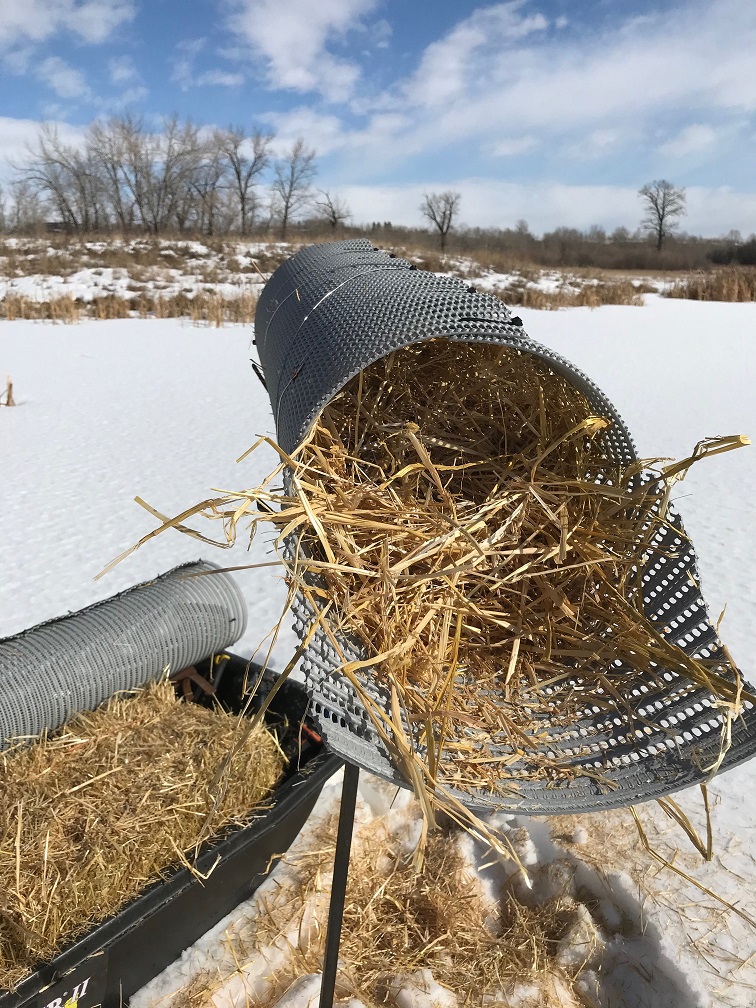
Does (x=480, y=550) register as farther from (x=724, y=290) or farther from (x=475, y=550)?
(x=724, y=290)

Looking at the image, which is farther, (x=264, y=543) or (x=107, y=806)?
(x=107, y=806)

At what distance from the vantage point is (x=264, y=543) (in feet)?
4.29

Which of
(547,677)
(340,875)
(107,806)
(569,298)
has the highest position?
(569,298)

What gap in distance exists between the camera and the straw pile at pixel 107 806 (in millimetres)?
1564

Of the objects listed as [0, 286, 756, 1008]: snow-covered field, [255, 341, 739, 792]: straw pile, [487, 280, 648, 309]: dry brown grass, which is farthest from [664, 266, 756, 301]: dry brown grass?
[255, 341, 739, 792]: straw pile

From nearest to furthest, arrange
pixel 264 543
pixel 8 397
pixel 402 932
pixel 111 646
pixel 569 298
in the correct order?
pixel 264 543, pixel 402 932, pixel 111 646, pixel 8 397, pixel 569 298

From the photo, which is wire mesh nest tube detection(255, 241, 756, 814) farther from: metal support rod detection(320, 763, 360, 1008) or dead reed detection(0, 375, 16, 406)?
dead reed detection(0, 375, 16, 406)

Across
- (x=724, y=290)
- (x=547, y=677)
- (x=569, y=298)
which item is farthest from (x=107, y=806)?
(x=724, y=290)

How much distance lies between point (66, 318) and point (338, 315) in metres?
14.0

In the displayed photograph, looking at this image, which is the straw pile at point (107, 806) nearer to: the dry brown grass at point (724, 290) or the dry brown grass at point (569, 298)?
the dry brown grass at point (569, 298)

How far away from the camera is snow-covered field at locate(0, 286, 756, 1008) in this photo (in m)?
1.88

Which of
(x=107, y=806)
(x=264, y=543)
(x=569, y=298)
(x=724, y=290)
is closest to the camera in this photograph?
(x=264, y=543)

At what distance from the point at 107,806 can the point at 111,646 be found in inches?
22.3

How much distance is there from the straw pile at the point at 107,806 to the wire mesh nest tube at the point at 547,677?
472mm
